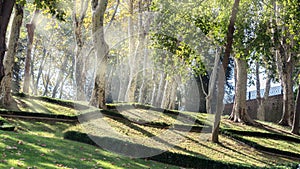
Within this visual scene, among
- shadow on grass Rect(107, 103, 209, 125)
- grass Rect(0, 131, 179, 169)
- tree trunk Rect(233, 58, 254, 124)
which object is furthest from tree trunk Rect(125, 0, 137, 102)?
grass Rect(0, 131, 179, 169)

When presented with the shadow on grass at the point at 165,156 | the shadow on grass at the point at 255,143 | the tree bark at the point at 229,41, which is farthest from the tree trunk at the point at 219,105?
the shadow on grass at the point at 165,156

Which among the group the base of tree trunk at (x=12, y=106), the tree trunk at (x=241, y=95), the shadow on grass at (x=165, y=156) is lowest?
the shadow on grass at (x=165, y=156)

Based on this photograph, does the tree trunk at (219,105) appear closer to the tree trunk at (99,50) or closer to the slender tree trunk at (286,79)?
the tree trunk at (99,50)

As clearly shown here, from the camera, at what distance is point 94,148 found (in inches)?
473

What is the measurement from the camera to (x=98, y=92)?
18.4 metres

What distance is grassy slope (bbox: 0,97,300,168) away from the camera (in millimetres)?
9359

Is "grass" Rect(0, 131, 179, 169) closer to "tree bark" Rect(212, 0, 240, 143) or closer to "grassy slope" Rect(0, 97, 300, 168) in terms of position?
"grassy slope" Rect(0, 97, 300, 168)

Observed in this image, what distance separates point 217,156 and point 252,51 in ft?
Answer: 19.1

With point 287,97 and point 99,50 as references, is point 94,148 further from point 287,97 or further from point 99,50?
point 287,97

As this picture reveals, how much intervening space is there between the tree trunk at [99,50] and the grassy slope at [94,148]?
1.30 m

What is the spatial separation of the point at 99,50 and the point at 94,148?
7343 mm

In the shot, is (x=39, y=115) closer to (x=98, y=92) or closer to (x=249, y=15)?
(x=98, y=92)

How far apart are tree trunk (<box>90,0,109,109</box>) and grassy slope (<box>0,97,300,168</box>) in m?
1.30

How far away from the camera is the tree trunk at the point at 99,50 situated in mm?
17938
